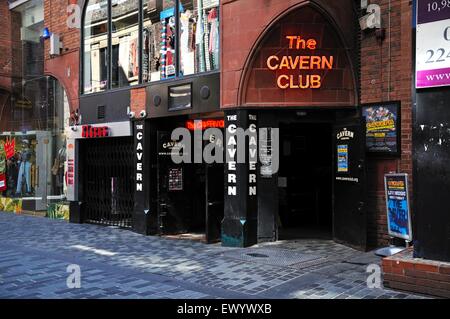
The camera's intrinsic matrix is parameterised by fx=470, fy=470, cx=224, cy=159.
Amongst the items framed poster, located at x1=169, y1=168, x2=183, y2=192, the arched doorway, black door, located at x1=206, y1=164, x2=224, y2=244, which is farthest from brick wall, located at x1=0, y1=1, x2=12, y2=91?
the arched doorway

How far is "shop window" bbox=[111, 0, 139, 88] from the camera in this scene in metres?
11.7

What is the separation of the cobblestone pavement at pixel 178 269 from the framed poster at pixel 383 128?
6.24 ft

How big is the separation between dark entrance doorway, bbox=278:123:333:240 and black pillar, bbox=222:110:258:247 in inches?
102

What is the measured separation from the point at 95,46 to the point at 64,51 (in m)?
1.42

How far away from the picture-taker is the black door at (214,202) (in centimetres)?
952

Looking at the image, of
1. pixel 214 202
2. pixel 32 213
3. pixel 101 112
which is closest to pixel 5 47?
pixel 32 213

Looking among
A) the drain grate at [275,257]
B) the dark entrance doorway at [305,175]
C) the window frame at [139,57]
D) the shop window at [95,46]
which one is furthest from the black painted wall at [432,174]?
the shop window at [95,46]

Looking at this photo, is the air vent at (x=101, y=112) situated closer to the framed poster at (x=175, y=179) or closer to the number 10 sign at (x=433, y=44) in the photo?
the framed poster at (x=175, y=179)

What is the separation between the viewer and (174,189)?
1104 cm

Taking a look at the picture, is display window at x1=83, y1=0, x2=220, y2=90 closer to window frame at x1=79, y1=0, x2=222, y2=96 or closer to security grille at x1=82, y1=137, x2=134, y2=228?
window frame at x1=79, y1=0, x2=222, y2=96

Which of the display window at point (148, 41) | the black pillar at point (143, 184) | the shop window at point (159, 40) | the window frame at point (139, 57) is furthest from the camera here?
the black pillar at point (143, 184)

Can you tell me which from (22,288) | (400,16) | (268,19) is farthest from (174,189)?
(400,16)

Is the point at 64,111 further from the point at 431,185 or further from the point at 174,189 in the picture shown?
the point at 431,185

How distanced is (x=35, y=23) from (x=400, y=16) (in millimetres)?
12596
